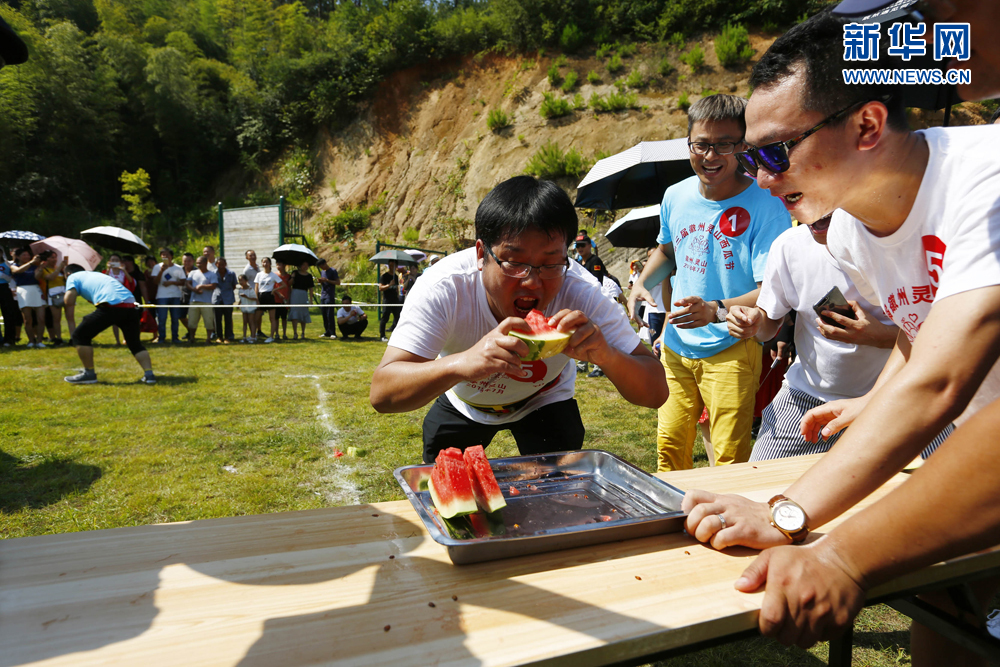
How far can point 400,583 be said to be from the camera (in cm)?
147

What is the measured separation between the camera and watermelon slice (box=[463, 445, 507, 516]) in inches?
68.7

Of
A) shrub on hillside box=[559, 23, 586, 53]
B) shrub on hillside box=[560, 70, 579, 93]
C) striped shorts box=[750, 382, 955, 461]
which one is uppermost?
shrub on hillside box=[559, 23, 586, 53]

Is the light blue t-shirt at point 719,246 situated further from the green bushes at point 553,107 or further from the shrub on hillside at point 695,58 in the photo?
the shrub on hillside at point 695,58

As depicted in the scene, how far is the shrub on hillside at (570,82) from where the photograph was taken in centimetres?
2970

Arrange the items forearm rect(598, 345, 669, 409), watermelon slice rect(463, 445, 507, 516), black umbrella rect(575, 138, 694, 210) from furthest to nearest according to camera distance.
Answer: black umbrella rect(575, 138, 694, 210) < forearm rect(598, 345, 669, 409) < watermelon slice rect(463, 445, 507, 516)

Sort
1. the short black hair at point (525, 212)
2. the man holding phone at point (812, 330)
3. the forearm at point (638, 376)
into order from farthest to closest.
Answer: the man holding phone at point (812, 330), the forearm at point (638, 376), the short black hair at point (525, 212)

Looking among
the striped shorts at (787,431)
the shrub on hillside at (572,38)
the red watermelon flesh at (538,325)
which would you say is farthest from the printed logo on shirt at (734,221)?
the shrub on hillside at (572,38)

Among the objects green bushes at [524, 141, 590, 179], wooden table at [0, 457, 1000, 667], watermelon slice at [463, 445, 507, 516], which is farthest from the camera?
green bushes at [524, 141, 590, 179]

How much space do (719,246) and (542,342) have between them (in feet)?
7.66

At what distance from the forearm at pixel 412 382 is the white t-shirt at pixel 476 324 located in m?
0.16

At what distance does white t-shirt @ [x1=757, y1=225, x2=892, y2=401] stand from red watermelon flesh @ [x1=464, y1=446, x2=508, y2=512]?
2249mm

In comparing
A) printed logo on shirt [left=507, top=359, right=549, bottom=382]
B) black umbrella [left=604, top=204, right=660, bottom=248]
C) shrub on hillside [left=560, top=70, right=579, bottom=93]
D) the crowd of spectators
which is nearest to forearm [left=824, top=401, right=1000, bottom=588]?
printed logo on shirt [left=507, top=359, right=549, bottom=382]

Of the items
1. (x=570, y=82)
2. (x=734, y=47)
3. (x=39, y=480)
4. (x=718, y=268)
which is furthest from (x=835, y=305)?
(x=570, y=82)

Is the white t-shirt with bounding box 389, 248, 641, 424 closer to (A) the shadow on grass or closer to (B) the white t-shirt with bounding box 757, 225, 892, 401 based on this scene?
(B) the white t-shirt with bounding box 757, 225, 892, 401
